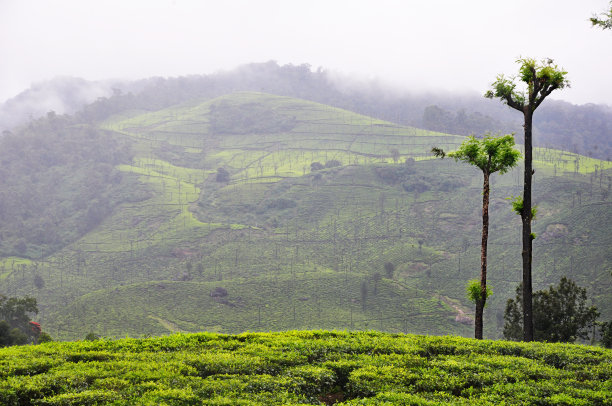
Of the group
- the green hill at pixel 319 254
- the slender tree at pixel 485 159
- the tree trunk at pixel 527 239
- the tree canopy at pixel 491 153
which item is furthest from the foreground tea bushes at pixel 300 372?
the green hill at pixel 319 254

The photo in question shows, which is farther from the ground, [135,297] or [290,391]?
[290,391]

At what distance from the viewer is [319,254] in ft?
484

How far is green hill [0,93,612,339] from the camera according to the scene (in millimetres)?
110750

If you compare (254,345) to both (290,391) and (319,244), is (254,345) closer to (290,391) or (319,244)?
(290,391)

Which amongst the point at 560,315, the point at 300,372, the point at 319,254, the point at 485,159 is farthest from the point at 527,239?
the point at 319,254

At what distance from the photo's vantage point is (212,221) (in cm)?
17838

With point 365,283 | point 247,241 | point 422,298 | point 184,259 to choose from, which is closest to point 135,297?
point 184,259

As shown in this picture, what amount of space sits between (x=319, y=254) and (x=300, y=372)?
134 meters

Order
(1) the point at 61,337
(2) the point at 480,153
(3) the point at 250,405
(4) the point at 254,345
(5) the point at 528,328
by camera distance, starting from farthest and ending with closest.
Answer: (1) the point at 61,337 < (2) the point at 480,153 < (5) the point at 528,328 < (4) the point at 254,345 < (3) the point at 250,405

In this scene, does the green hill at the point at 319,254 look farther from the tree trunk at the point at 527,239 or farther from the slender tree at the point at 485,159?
the tree trunk at the point at 527,239

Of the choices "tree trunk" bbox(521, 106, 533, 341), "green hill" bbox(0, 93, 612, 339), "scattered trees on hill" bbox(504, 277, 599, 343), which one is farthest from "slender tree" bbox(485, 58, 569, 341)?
"green hill" bbox(0, 93, 612, 339)

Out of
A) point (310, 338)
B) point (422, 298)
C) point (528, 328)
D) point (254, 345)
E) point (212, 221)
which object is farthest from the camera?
point (212, 221)

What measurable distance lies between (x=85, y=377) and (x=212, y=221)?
167789 millimetres

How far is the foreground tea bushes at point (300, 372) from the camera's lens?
12.3m
